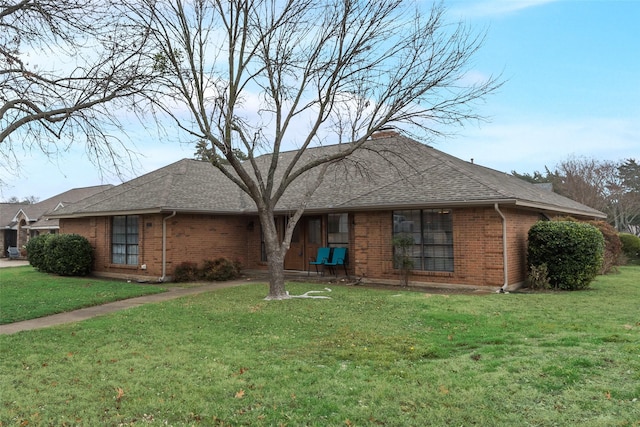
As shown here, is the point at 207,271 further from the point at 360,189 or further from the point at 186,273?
the point at 360,189

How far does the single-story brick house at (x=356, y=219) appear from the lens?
41.3ft

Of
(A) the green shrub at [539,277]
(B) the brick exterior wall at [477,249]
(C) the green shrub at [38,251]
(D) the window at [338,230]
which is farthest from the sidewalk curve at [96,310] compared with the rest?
(A) the green shrub at [539,277]

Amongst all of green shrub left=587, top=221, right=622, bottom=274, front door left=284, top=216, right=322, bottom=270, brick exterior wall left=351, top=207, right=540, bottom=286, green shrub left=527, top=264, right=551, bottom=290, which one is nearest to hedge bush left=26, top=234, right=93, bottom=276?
front door left=284, top=216, right=322, bottom=270

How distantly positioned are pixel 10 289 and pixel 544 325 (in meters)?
14.7

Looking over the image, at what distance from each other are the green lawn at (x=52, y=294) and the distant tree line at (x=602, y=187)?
126 feet

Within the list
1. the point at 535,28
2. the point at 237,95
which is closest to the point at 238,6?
the point at 237,95

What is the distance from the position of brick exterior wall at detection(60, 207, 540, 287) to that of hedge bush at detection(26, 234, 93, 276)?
48cm

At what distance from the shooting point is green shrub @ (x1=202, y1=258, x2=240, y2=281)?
15.8 m

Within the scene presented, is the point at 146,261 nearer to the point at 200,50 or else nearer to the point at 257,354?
the point at 200,50

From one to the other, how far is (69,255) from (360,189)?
11.6 meters

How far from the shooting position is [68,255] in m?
17.2

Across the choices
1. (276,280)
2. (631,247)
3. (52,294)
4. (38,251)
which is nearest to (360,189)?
(276,280)

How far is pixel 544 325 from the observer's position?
7438 millimetres

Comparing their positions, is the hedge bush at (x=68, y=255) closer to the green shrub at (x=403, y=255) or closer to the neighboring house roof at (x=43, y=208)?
the green shrub at (x=403, y=255)
